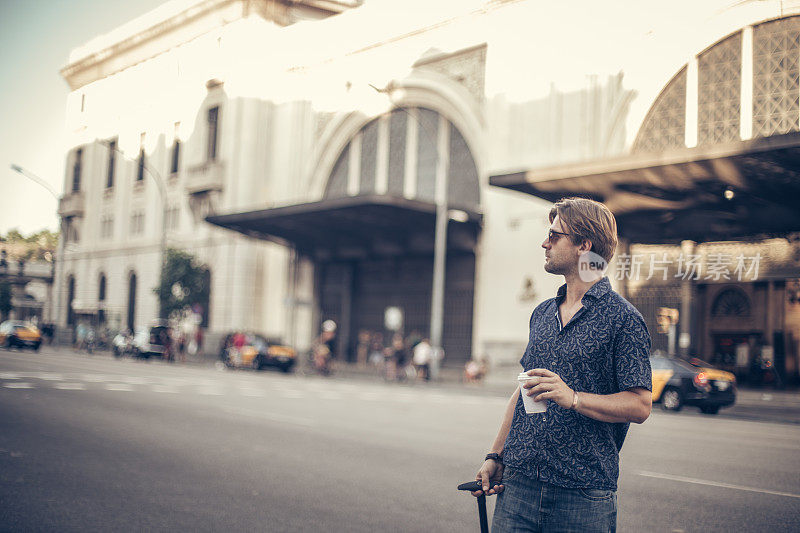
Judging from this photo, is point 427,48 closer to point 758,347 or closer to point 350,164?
point 350,164

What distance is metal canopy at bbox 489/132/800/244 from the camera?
21.1 feet

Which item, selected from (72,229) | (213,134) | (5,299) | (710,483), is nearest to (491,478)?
(710,483)

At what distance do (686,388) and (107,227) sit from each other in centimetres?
4254

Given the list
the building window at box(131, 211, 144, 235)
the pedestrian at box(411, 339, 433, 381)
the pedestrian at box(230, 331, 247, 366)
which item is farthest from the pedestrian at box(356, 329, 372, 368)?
the building window at box(131, 211, 144, 235)

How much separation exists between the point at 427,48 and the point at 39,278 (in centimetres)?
2072

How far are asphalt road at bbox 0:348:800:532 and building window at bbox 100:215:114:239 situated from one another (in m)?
38.2

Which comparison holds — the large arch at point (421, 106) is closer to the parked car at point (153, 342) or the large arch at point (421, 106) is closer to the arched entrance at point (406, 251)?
the arched entrance at point (406, 251)

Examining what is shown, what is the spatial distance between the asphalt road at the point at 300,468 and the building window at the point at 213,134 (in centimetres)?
3046

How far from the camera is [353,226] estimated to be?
33406mm

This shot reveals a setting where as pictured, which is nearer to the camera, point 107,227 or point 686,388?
point 686,388

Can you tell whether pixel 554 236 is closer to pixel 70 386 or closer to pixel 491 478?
pixel 491 478

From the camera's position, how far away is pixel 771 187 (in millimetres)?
7914

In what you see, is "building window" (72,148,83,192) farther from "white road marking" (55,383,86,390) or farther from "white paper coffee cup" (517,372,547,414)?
"white paper coffee cup" (517,372,547,414)

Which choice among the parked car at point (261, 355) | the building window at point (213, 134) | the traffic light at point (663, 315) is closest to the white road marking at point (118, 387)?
the traffic light at point (663, 315)
